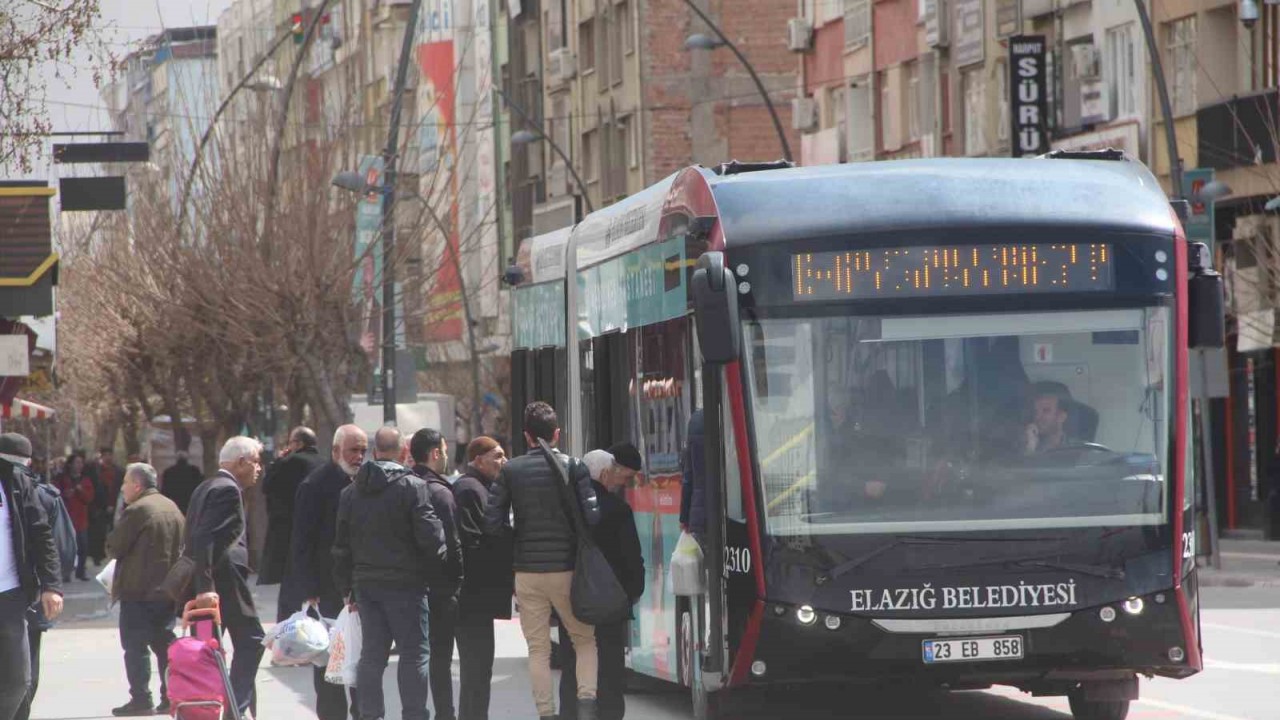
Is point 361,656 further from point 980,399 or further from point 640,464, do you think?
point 980,399

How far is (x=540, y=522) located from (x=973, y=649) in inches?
94.9

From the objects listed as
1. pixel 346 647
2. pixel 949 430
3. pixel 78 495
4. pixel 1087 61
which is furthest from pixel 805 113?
pixel 949 430

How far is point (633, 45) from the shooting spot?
65000 millimetres

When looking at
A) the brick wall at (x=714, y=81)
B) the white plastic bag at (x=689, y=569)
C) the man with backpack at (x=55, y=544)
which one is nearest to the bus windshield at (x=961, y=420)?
the white plastic bag at (x=689, y=569)

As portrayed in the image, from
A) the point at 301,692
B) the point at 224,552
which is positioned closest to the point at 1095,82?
the point at 301,692

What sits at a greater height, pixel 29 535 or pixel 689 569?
pixel 29 535

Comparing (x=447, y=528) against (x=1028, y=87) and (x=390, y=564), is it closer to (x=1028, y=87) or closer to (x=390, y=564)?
(x=390, y=564)

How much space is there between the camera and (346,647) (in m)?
13.9

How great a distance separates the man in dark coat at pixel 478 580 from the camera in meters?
14.0

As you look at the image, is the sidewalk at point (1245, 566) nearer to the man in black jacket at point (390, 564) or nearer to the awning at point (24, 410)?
the man in black jacket at point (390, 564)

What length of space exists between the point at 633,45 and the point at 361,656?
171 ft

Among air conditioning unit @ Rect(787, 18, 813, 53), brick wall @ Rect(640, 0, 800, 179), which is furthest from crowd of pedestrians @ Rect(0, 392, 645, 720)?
brick wall @ Rect(640, 0, 800, 179)

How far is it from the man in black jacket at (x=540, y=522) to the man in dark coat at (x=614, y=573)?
16 cm

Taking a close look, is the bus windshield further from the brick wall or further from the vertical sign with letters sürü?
the brick wall
